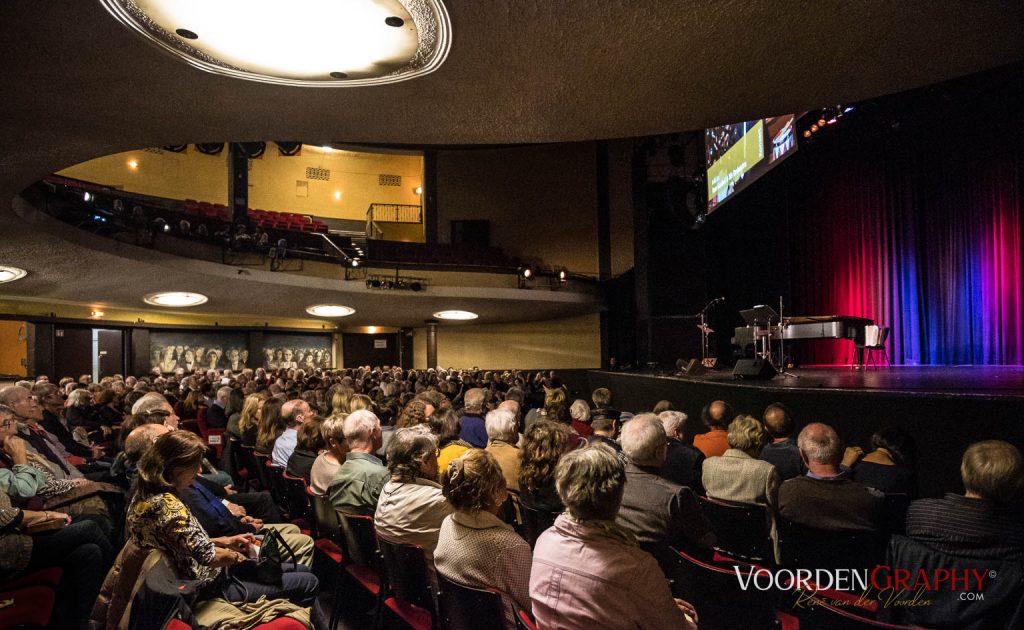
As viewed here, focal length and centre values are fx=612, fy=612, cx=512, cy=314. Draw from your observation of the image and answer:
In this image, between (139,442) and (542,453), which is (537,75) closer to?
(542,453)

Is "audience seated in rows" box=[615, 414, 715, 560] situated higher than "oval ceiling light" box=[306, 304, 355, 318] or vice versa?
"oval ceiling light" box=[306, 304, 355, 318]

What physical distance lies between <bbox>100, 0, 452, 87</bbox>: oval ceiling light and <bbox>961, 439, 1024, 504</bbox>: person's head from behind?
310 cm

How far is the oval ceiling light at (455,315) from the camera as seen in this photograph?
1839 cm

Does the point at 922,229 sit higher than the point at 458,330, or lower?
higher

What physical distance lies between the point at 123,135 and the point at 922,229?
12.6m

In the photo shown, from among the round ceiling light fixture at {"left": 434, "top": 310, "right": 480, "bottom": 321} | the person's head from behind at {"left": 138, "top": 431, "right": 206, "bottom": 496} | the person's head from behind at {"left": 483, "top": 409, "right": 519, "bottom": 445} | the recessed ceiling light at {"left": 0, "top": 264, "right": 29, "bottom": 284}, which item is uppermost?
the recessed ceiling light at {"left": 0, "top": 264, "right": 29, "bottom": 284}

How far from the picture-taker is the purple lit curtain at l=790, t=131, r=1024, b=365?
9.86 m

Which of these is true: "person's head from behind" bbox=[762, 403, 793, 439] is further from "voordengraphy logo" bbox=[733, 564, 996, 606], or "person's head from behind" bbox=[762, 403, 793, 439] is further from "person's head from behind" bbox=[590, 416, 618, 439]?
"voordengraphy logo" bbox=[733, 564, 996, 606]

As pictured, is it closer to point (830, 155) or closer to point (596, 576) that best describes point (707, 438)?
point (596, 576)

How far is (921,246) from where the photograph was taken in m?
11.5

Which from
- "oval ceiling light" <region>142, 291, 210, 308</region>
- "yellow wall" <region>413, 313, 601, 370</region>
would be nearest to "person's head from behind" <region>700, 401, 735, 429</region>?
"oval ceiling light" <region>142, 291, 210, 308</region>

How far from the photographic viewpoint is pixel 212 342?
18219 millimetres

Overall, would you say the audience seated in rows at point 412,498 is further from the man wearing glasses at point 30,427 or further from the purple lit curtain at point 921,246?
the purple lit curtain at point 921,246

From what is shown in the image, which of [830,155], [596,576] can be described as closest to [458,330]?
[830,155]
